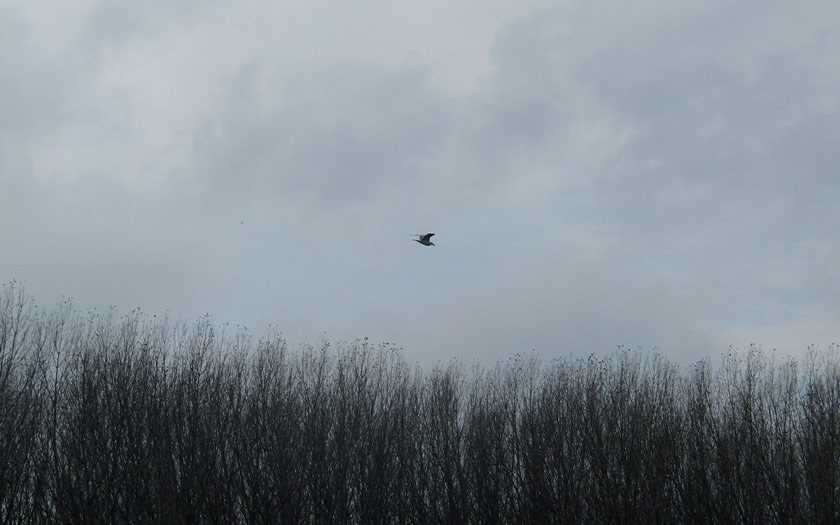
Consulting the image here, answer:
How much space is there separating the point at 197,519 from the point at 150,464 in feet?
5.99

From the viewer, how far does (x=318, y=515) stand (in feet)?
68.5

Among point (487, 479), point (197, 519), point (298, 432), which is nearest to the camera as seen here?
point (197, 519)

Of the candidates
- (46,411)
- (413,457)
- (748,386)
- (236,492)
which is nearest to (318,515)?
(236,492)

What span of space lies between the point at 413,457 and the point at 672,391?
795cm

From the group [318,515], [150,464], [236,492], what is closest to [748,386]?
[318,515]

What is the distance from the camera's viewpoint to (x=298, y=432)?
21.7 metres

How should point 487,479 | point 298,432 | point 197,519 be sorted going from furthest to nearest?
point 487,479
point 298,432
point 197,519

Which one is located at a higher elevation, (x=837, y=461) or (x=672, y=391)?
(x=672, y=391)

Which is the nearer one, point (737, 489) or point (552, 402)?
point (737, 489)

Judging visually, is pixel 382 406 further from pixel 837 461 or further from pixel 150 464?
pixel 837 461

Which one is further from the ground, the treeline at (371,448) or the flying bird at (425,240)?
the flying bird at (425,240)

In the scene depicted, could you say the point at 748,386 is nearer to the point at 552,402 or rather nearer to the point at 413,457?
the point at 552,402

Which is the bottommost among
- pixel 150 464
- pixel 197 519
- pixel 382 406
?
pixel 197 519

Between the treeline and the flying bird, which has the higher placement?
the flying bird
